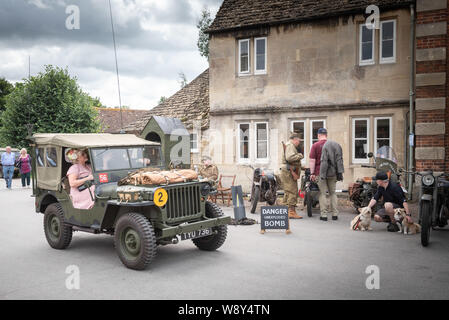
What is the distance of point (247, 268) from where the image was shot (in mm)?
6234

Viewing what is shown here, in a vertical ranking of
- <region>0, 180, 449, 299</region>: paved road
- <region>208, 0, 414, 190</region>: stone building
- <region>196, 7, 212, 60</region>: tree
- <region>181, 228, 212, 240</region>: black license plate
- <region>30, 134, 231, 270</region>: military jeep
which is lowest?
<region>0, 180, 449, 299</region>: paved road

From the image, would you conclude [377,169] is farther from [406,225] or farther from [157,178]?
[157,178]

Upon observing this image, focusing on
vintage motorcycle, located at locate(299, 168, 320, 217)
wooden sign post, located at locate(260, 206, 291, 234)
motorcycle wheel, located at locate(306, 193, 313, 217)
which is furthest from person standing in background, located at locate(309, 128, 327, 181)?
wooden sign post, located at locate(260, 206, 291, 234)

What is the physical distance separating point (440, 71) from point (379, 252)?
296 inches

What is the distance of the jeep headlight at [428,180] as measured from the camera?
787 cm

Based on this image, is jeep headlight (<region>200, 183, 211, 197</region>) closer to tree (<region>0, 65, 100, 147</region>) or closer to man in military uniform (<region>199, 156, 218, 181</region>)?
man in military uniform (<region>199, 156, 218, 181</region>)

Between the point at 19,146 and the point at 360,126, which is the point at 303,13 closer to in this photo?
the point at 360,126

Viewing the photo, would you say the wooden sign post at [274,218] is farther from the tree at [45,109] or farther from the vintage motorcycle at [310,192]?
the tree at [45,109]

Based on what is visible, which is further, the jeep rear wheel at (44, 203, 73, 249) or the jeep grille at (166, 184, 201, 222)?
the jeep rear wheel at (44, 203, 73, 249)

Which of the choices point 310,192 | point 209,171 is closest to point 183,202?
point 310,192

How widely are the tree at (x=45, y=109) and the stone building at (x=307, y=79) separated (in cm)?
1498

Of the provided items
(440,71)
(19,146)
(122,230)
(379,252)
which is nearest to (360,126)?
(440,71)

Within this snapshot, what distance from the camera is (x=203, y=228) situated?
21.9ft

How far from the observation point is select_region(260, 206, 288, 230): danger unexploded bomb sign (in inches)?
346
